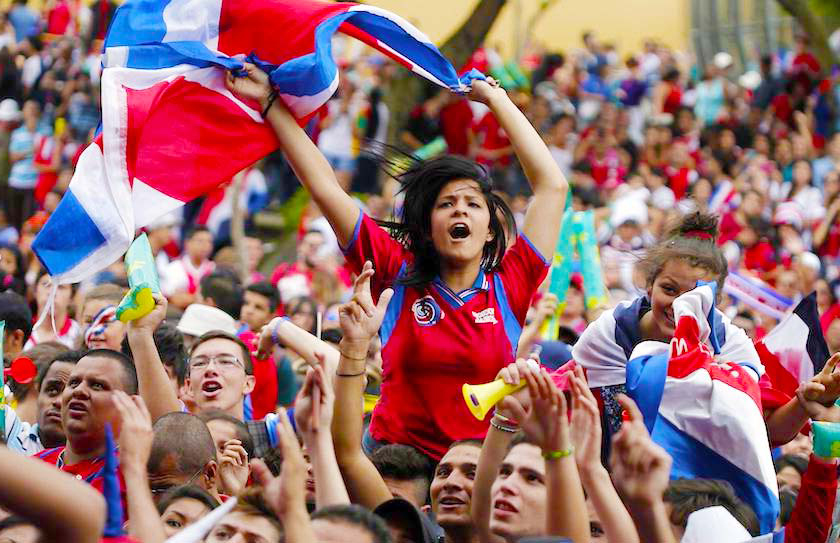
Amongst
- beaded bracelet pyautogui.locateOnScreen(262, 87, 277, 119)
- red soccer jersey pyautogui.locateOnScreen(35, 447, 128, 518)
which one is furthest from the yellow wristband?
beaded bracelet pyautogui.locateOnScreen(262, 87, 277, 119)

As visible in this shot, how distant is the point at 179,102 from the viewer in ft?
17.3

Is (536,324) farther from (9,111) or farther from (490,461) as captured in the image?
(9,111)

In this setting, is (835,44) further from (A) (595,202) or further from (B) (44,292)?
(B) (44,292)

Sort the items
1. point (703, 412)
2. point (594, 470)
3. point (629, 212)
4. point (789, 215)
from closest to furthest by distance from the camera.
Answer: point (594, 470)
point (703, 412)
point (629, 212)
point (789, 215)

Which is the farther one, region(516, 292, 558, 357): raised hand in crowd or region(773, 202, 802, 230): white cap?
region(773, 202, 802, 230): white cap

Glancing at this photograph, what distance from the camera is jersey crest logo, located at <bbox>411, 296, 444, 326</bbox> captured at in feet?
15.6

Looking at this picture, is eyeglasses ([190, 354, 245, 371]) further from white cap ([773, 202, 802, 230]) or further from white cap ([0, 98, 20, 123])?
white cap ([0, 98, 20, 123])

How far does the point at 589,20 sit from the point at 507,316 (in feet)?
71.2

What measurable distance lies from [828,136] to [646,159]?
2059 millimetres

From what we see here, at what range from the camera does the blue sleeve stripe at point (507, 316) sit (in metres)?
4.83

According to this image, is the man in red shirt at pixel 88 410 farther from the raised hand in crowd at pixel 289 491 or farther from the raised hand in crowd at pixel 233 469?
the raised hand in crowd at pixel 289 491

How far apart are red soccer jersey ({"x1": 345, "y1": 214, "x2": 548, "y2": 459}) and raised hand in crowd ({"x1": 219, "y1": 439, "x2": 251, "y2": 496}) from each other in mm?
460

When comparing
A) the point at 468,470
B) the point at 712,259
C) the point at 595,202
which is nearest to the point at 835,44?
the point at 595,202

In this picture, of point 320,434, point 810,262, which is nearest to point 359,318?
point 320,434
